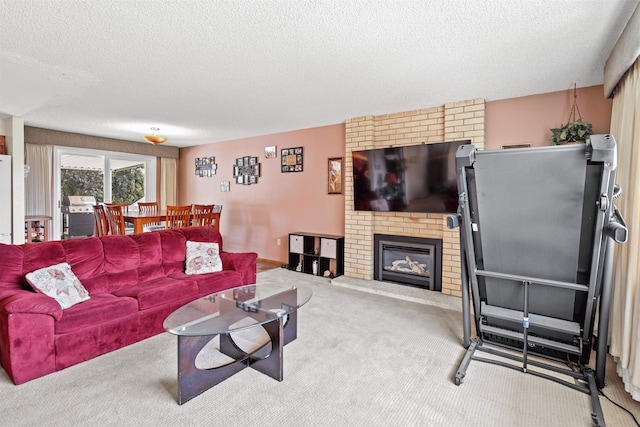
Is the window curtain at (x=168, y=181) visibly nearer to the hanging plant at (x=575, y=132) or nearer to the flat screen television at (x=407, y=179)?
the flat screen television at (x=407, y=179)

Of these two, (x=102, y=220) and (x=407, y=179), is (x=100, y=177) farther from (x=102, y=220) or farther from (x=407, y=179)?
(x=407, y=179)

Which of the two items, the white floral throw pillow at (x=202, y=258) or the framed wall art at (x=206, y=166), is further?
the framed wall art at (x=206, y=166)

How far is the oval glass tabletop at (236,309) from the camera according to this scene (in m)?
2.06

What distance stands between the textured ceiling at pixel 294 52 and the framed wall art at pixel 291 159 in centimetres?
130

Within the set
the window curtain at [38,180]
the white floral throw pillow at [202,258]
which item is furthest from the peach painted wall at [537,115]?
the window curtain at [38,180]

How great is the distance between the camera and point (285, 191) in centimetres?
580

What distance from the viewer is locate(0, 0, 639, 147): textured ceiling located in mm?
2006

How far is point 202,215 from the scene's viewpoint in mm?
5238

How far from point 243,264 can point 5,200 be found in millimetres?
3750

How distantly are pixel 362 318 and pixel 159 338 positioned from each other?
6.24 feet

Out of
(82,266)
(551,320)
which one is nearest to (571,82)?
(551,320)

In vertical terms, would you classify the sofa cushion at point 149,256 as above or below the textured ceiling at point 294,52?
below

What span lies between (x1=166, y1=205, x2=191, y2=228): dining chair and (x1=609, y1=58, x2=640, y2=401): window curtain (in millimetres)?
4928

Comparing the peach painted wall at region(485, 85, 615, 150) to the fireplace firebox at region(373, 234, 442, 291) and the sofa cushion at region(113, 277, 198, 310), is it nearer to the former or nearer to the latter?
the fireplace firebox at region(373, 234, 442, 291)
